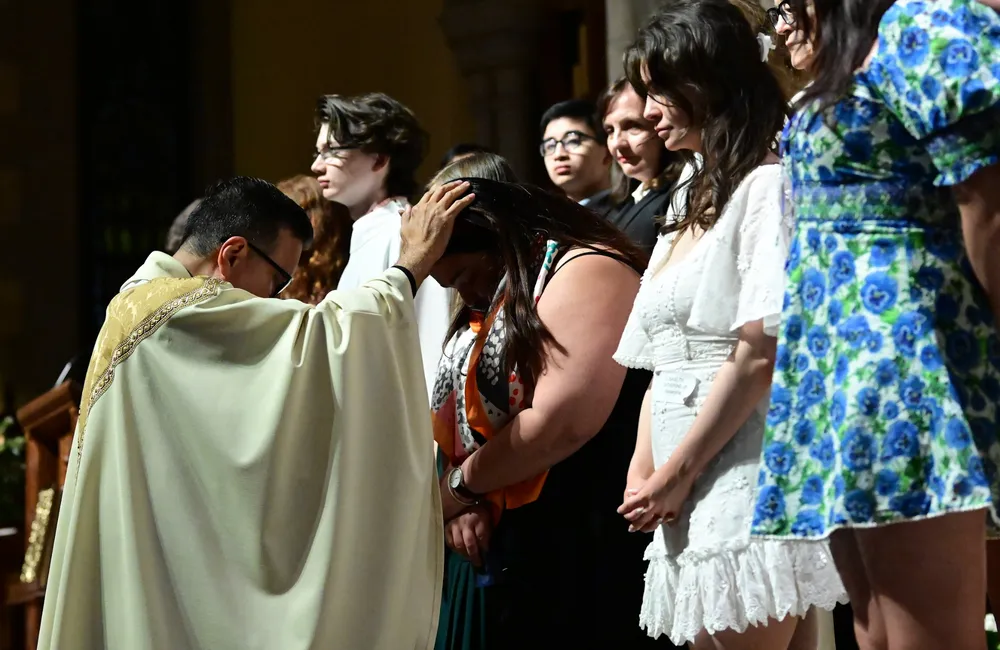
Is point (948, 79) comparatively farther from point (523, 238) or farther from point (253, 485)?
point (253, 485)

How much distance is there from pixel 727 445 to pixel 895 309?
799 mm

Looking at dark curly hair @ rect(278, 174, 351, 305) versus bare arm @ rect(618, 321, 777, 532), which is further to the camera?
dark curly hair @ rect(278, 174, 351, 305)

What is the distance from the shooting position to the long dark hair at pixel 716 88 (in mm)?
2699

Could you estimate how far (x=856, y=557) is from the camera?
200cm

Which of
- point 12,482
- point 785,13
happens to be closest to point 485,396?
point 785,13

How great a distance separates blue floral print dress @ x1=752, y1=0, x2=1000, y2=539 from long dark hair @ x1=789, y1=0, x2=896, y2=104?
0.02m

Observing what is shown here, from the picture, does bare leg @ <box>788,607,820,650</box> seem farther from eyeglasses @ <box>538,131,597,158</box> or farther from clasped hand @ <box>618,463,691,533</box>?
eyeglasses @ <box>538,131,597,158</box>

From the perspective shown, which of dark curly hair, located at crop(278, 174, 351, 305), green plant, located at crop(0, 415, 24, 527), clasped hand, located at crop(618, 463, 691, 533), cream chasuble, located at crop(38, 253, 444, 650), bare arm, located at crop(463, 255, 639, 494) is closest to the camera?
clasped hand, located at crop(618, 463, 691, 533)

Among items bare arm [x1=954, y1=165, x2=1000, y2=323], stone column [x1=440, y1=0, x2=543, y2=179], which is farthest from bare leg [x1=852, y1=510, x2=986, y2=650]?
stone column [x1=440, y1=0, x2=543, y2=179]

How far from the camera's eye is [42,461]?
5.50 meters

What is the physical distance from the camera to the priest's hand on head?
321 centimetres

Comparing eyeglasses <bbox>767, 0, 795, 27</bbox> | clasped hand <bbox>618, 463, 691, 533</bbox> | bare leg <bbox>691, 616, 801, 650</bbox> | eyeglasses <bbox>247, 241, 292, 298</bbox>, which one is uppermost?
eyeglasses <bbox>767, 0, 795, 27</bbox>

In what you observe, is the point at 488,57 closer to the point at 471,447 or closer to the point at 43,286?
the point at 43,286

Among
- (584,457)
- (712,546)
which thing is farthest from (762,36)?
(712,546)
